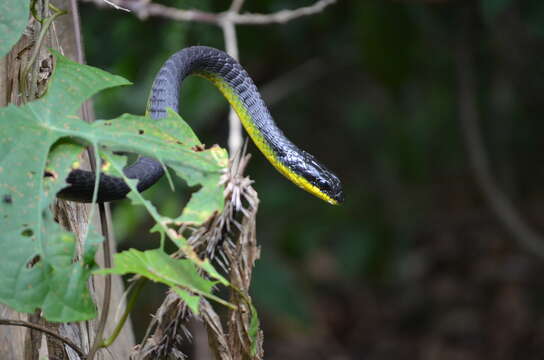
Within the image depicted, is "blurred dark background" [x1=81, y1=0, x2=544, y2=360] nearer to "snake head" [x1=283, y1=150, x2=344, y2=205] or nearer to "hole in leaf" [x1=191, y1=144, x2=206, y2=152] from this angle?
"snake head" [x1=283, y1=150, x2=344, y2=205]

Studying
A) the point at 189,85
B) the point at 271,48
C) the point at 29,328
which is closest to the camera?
the point at 29,328

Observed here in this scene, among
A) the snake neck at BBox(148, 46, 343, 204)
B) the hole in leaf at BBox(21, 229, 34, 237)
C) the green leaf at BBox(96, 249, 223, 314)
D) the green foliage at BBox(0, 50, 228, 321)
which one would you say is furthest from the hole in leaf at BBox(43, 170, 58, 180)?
the snake neck at BBox(148, 46, 343, 204)

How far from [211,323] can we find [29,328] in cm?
41

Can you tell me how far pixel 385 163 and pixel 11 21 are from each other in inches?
173

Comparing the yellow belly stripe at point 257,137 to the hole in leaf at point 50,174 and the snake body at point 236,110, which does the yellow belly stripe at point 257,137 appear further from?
the hole in leaf at point 50,174

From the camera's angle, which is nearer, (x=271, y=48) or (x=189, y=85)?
(x=189, y=85)

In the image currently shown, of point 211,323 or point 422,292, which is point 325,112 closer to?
point 422,292

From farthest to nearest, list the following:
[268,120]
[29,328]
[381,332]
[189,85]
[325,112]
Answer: [381,332] < [325,112] < [189,85] < [268,120] < [29,328]

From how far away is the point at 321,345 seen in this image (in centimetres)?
646

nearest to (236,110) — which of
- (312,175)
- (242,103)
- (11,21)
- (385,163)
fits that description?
(242,103)

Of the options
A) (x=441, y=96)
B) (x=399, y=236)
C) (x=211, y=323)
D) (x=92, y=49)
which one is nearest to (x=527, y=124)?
(x=441, y=96)

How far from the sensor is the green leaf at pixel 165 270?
1255mm

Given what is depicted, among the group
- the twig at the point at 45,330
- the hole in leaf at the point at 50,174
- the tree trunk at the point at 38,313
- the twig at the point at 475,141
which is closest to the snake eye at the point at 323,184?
the tree trunk at the point at 38,313

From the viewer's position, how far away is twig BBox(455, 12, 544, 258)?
477 cm
